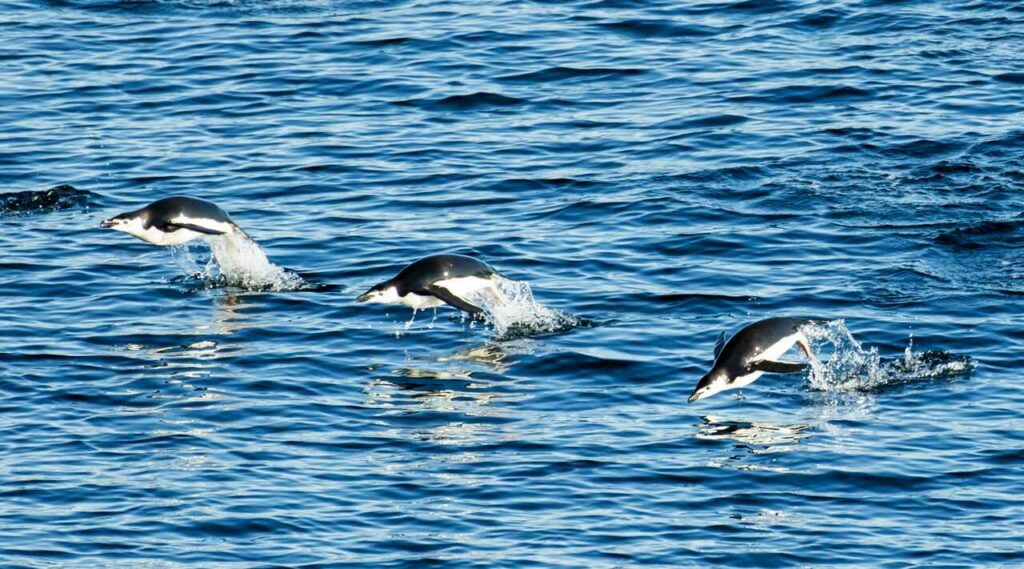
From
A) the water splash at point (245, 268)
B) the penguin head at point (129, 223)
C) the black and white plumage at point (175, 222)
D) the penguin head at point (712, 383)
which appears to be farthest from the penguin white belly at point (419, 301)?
the penguin head at point (712, 383)

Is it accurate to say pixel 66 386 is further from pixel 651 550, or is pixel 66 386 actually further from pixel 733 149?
pixel 733 149

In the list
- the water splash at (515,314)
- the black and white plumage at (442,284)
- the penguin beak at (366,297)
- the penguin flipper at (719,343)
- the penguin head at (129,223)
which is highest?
the penguin head at (129,223)

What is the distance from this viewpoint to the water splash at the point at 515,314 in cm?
1703

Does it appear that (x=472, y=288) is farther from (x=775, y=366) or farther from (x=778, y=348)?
(x=775, y=366)

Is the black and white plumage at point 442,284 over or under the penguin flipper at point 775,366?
over

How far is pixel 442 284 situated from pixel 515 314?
34.7 inches

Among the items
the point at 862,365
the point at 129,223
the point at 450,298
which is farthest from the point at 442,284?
the point at 129,223

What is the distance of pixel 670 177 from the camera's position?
21.7 metres

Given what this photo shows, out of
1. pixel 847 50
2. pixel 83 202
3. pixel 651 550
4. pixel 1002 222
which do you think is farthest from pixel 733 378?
pixel 847 50

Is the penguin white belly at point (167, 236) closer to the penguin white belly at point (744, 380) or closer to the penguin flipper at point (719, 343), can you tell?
the penguin flipper at point (719, 343)

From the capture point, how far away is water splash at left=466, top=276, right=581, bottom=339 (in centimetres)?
1703

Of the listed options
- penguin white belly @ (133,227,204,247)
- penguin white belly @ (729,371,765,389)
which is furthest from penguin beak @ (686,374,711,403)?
penguin white belly @ (133,227,204,247)

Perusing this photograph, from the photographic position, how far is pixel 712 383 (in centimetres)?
1457

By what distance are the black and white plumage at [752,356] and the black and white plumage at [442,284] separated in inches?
101
